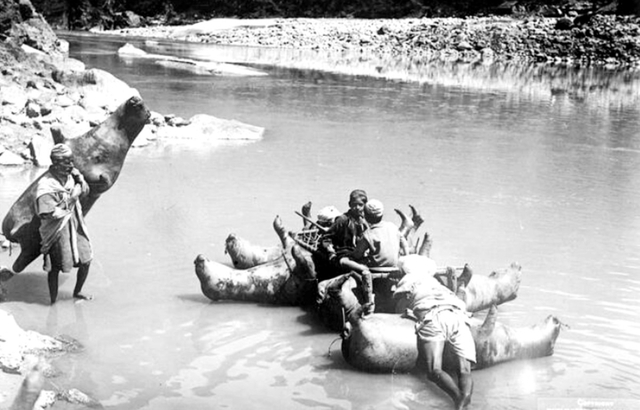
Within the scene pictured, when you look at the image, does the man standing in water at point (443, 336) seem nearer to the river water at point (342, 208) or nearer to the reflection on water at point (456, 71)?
the river water at point (342, 208)

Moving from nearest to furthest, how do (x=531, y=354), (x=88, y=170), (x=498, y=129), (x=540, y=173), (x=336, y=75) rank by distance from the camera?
1. (x=531, y=354)
2. (x=88, y=170)
3. (x=540, y=173)
4. (x=498, y=129)
5. (x=336, y=75)

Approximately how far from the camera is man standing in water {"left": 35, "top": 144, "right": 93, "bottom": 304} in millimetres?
7453

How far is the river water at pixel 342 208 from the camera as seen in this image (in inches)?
255

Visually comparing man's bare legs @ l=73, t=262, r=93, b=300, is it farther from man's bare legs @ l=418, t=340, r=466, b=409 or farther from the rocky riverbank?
the rocky riverbank

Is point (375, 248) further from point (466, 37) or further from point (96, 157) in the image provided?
point (466, 37)

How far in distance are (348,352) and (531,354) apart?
5.55ft

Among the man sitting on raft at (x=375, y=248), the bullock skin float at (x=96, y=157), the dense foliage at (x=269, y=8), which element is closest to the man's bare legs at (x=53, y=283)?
the bullock skin float at (x=96, y=157)

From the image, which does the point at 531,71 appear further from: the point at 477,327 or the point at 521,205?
the point at 477,327

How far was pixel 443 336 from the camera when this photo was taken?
6188mm

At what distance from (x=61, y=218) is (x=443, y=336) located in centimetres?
379

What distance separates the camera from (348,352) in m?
6.70

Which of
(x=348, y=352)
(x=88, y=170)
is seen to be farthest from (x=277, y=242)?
(x=348, y=352)

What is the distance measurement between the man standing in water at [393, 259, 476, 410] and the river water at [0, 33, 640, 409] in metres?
0.27

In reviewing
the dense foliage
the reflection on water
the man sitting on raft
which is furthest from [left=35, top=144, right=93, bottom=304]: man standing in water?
the dense foliage
